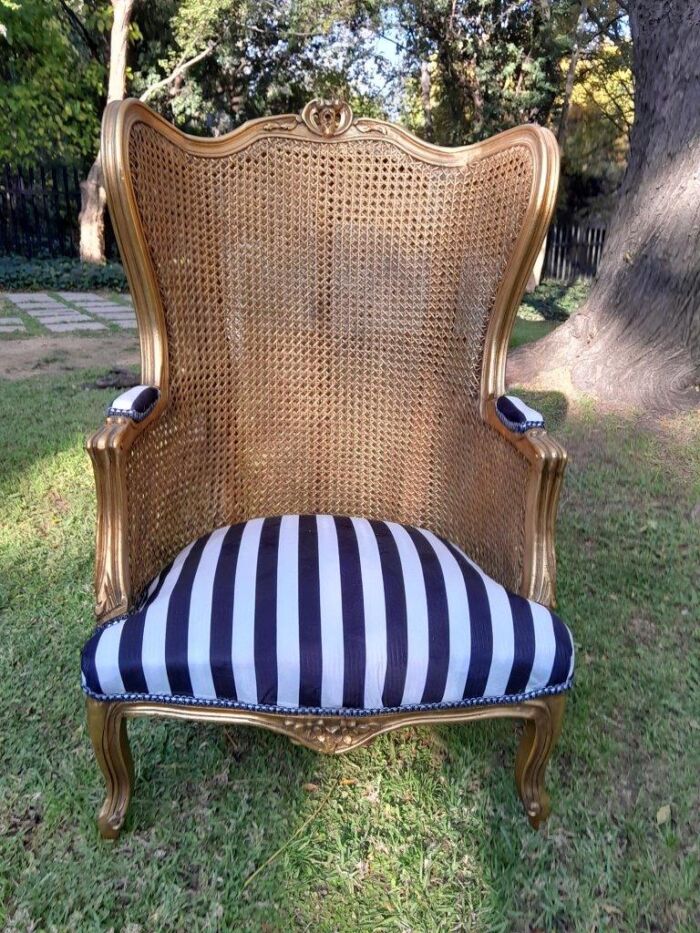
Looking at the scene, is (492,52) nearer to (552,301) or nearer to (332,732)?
(552,301)

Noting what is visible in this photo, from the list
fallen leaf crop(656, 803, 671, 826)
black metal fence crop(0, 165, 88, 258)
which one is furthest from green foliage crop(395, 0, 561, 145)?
fallen leaf crop(656, 803, 671, 826)

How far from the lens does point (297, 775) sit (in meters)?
1.55

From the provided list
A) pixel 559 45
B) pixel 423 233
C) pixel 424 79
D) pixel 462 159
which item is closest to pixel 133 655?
pixel 423 233

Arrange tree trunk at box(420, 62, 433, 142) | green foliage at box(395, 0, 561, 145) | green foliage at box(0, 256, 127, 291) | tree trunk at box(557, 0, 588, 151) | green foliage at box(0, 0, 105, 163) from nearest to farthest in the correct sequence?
1. green foliage at box(0, 256, 127, 291)
2. green foliage at box(0, 0, 105, 163)
3. tree trunk at box(557, 0, 588, 151)
4. green foliage at box(395, 0, 561, 145)
5. tree trunk at box(420, 62, 433, 142)

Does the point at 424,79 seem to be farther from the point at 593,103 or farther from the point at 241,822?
the point at 241,822

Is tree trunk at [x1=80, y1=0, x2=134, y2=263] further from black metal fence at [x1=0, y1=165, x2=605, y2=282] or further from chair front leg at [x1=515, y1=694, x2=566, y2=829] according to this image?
chair front leg at [x1=515, y1=694, x2=566, y2=829]

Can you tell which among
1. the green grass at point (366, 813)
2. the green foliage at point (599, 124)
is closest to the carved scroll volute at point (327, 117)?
the green grass at point (366, 813)

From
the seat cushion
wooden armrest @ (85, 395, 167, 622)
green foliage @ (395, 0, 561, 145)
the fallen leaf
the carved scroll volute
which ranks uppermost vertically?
green foliage @ (395, 0, 561, 145)

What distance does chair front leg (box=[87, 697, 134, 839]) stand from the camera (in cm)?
119

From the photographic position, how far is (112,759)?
1.26m

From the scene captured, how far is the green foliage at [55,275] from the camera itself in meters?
8.37

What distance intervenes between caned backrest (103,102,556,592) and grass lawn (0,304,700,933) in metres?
0.56

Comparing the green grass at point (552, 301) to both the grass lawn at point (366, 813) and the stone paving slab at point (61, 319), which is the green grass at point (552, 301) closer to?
the stone paving slab at point (61, 319)

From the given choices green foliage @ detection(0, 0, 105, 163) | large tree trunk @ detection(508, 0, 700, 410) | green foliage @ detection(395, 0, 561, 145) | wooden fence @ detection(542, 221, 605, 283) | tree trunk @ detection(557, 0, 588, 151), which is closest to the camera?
large tree trunk @ detection(508, 0, 700, 410)
